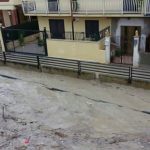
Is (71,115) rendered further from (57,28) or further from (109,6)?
(57,28)

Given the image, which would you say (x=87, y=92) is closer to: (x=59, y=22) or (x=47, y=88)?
(x=47, y=88)

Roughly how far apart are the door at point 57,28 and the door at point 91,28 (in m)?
1.95

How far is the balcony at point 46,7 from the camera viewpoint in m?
17.9

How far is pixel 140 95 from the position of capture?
1277cm

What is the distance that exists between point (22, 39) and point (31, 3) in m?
2.72

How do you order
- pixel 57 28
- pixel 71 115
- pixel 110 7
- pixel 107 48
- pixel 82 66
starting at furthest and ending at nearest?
pixel 57 28
pixel 110 7
pixel 107 48
pixel 82 66
pixel 71 115

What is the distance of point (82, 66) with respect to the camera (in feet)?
49.1

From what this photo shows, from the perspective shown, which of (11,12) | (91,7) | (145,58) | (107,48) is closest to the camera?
(145,58)

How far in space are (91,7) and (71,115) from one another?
8.43m

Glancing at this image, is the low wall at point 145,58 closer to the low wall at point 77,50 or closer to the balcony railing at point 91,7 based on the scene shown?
the low wall at point 77,50

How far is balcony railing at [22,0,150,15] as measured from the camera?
15.5 metres

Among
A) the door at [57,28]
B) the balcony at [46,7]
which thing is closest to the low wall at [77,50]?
the balcony at [46,7]

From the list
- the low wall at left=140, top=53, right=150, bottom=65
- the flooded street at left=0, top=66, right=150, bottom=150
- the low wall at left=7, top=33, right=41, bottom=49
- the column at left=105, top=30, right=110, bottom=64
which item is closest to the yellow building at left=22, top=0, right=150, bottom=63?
the column at left=105, top=30, right=110, bottom=64

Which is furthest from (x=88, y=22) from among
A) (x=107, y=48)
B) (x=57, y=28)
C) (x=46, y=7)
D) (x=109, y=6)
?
(x=107, y=48)
